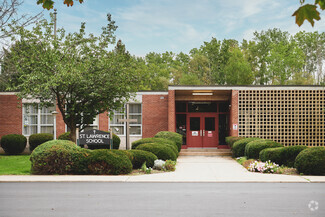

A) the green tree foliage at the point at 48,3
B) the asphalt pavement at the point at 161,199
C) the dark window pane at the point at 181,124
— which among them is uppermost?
the green tree foliage at the point at 48,3

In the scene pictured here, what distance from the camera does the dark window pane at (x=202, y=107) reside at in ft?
82.7

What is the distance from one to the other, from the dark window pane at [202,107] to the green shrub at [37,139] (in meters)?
9.76

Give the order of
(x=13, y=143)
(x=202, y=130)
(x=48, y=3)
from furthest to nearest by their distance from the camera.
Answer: (x=202, y=130) < (x=13, y=143) < (x=48, y=3)

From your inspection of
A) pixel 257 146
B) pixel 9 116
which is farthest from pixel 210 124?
pixel 9 116

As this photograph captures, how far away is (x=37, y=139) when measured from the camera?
923 inches

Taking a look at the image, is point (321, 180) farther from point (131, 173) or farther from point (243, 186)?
point (131, 173)

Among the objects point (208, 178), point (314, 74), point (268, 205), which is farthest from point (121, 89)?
point (314, 74)

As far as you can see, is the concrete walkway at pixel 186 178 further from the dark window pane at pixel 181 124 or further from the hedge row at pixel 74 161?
the dark window pane at pixel 181 124

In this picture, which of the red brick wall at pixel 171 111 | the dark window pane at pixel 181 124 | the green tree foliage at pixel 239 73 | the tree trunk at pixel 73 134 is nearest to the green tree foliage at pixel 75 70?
the tree trunk at pixel 73 134

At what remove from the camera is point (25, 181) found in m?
12.0

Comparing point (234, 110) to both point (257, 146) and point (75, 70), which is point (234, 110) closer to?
point (257, 146)

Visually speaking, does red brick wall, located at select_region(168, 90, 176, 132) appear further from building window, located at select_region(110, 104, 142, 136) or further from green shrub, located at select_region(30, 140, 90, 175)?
green shrub, located at select_region(30, 140, 90, 175)

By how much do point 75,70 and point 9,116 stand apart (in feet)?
39.8

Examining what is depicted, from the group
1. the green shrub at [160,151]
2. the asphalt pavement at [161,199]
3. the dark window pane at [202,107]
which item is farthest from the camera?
the dark window pane at [202,107]
